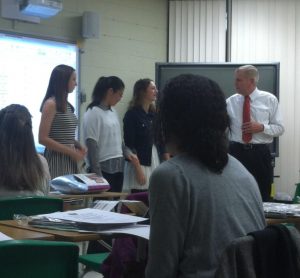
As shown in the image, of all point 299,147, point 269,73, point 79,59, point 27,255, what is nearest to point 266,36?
point 269,73

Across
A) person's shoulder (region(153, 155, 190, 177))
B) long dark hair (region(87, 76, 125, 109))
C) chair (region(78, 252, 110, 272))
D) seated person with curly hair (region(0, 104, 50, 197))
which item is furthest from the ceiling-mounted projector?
person's shoulder (region(153, 155, 190, 177))

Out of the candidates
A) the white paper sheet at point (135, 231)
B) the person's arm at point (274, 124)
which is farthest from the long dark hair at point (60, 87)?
the white paper sheet at point (135, 231)

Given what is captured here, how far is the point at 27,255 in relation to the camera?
4.89 ft

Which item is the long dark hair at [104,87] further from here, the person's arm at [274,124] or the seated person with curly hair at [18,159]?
the seated person with curly hair at [18,159]

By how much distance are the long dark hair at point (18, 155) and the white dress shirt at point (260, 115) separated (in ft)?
6.92

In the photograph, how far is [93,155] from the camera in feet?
14.8

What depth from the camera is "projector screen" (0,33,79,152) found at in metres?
5.04

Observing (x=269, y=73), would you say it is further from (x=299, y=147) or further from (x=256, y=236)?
(x=256, y=236)

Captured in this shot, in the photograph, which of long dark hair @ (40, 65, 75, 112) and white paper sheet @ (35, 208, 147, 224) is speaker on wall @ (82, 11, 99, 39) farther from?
white paper sheet @ (35, 208, 147, 224)

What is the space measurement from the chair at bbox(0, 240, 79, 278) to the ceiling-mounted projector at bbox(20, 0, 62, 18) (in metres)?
3.76

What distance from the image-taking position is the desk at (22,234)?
6.13 ft

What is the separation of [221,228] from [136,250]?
472mm

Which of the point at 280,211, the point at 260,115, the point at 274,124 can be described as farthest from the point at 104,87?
the point at 280,211

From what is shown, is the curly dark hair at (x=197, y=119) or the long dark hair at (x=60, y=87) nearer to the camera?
the curly dark hair at (x=197, y=119)
